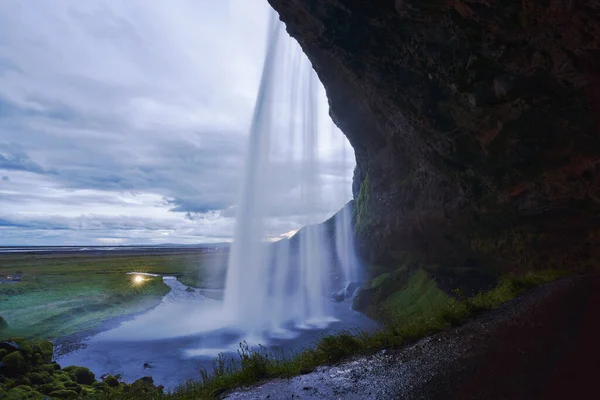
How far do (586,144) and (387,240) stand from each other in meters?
16.2

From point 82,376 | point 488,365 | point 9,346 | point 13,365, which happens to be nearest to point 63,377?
point 82,376

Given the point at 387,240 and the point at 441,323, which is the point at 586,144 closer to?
the point at 441,323

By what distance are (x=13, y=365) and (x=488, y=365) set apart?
17.7 meters

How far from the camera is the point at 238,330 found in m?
21.5

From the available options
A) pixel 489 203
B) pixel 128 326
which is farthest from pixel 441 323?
pixel 128 326

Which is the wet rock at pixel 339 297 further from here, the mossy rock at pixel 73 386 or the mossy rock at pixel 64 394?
the mossy rock at pixel 64 394

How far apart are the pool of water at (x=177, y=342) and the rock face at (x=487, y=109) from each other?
30.5ft

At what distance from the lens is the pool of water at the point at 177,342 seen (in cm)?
1609

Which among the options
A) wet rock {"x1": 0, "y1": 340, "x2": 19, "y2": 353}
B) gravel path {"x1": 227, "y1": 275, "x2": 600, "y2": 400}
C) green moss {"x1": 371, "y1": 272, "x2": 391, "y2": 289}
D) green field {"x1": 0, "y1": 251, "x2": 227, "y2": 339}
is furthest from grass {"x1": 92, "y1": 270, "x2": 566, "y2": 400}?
green field {"x1": 0, "y1": 251, "x2": 227, "y2": 339}

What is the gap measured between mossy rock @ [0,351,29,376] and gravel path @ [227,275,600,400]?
12.9 m

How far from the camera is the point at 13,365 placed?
1409 centimetres

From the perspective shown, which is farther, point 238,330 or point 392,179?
point 392,179

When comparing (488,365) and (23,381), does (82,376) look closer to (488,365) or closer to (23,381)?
(23,381)

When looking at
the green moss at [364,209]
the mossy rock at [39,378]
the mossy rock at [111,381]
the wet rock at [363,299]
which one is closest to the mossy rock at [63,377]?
the mossy rock at [39,378]
